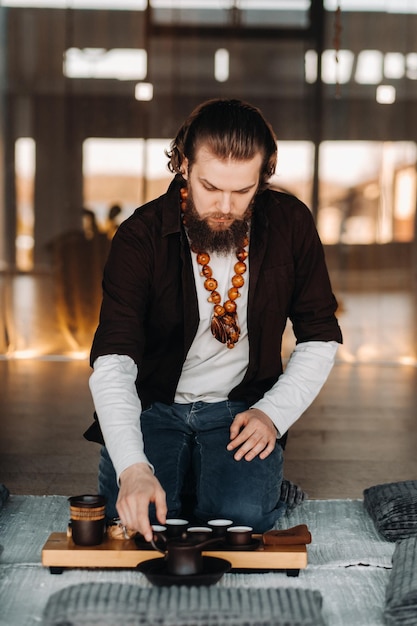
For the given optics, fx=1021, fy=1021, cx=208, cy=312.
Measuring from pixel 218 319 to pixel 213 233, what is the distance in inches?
7.7

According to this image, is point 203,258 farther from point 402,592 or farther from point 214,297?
point 402,592

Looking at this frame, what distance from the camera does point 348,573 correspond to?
6.60 feet

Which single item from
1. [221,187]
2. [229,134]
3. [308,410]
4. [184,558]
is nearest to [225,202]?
[221,187]

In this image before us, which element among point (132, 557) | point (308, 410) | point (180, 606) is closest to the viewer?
point (180, 606)

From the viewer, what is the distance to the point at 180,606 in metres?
1.60

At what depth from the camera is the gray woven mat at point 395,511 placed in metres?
2.24

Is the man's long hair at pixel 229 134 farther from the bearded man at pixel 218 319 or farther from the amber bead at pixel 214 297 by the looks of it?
the amber bead at pixel 214 297

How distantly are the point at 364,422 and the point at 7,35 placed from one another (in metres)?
3.34

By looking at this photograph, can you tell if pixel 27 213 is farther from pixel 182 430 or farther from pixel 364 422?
pixel 182 430

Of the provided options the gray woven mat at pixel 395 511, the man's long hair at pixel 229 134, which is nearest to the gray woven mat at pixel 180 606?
the gray woven mat at pixel 395 511

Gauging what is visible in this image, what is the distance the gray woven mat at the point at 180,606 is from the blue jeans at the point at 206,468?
484mm

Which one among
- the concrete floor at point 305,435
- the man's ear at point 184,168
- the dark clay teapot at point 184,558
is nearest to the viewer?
the dark clay teapot at point 184,558

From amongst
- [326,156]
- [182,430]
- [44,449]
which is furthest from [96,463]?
[326,156]

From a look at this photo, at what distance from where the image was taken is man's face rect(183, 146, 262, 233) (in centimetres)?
205
